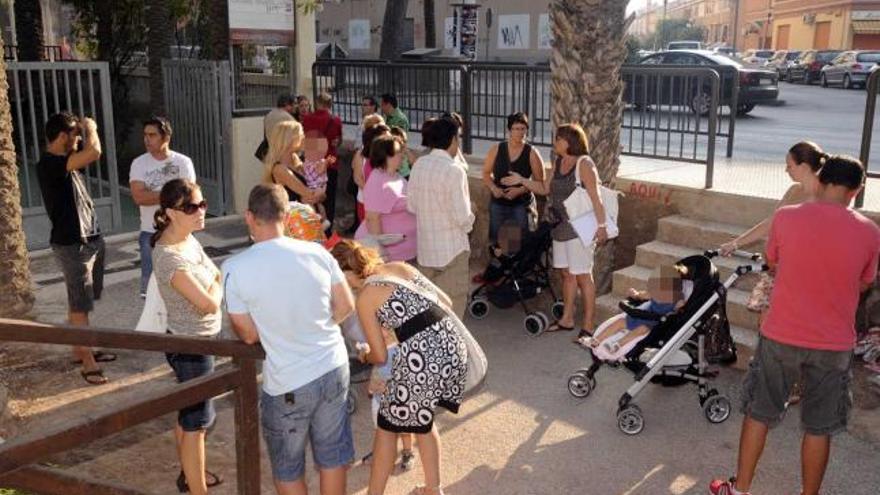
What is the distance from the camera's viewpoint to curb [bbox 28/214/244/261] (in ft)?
29.6

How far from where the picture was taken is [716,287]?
16.6 ft

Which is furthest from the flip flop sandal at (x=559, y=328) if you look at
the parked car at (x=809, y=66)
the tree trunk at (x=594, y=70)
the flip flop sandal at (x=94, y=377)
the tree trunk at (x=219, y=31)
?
the parked car at (x=809, y=66)

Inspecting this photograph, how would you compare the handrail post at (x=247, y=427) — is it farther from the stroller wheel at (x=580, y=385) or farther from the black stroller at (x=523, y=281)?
the black stroller at (x=523, y=281)

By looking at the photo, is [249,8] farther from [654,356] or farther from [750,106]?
[750,106]

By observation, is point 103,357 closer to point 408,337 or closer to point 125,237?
point 408,337

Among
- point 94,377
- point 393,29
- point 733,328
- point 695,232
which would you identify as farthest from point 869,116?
point 393,29

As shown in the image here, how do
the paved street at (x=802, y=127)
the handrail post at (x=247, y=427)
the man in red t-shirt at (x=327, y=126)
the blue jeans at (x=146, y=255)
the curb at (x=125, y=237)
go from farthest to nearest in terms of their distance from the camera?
1. the paved street at (x=802, y=127)
2. the man in red t-shirt at (x=327, y=126)
3. the curb at (x=125, y=237)
4. the blue jeans at (x=146, y=255)
5. the handrail post at (x=247, y=427)

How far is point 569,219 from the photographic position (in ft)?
21.5

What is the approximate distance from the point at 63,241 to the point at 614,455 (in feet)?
12.9

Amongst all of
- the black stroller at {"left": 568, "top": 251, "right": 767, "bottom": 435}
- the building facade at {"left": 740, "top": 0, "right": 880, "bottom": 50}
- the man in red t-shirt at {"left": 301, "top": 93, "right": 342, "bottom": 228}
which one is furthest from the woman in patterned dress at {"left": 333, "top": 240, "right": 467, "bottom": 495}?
the building facade at {"left": 740, "top": 0, "right": 880, "bottom": 50}

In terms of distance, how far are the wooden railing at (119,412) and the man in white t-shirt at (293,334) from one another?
120 millimetres

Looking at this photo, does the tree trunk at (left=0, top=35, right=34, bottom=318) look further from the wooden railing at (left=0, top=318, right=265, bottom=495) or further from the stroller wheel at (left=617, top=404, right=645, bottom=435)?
the stroller wheel at (left=617, top=404, right=645, bottom=435)

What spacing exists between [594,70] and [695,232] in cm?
172

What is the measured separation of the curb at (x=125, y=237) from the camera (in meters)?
9.02
